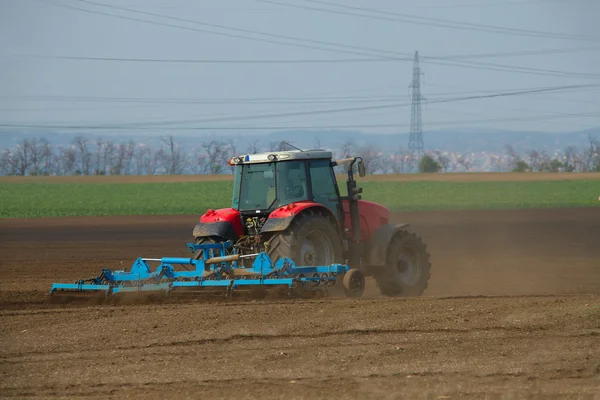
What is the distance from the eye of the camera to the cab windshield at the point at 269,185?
14.6m

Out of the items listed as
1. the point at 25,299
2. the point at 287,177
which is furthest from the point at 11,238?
→ the point at 287,177

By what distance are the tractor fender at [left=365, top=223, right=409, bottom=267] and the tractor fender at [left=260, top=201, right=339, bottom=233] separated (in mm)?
1518

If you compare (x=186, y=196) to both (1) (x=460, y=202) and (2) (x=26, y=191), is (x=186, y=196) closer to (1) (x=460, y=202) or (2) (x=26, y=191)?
(2) (x=26, y=191)

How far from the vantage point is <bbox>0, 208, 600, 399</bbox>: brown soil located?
28.0 ft

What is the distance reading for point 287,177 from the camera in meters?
14.7

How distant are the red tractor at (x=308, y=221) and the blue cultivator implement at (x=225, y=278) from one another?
382 mm

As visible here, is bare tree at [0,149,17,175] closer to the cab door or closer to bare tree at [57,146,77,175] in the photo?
bare tree at [57,146,77,175]

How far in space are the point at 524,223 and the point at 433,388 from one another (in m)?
25.5

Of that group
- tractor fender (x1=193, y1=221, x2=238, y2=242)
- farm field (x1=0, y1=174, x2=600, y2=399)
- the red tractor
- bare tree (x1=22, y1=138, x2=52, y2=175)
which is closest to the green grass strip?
farm field (x1=0, y1=174, x2=600, y2=399)

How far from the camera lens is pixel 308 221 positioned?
46.4 ft

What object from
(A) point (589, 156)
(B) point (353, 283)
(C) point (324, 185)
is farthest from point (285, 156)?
(A) point (589, 156)

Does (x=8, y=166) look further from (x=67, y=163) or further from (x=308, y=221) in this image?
(x=308, y=221)

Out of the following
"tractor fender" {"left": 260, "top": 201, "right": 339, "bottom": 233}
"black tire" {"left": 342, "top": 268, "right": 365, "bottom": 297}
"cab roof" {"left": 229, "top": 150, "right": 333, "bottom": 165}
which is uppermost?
"cab roof" {"left": 229, "top": 150, "right": 333, "bottom": 165}

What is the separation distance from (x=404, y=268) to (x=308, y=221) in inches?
100
